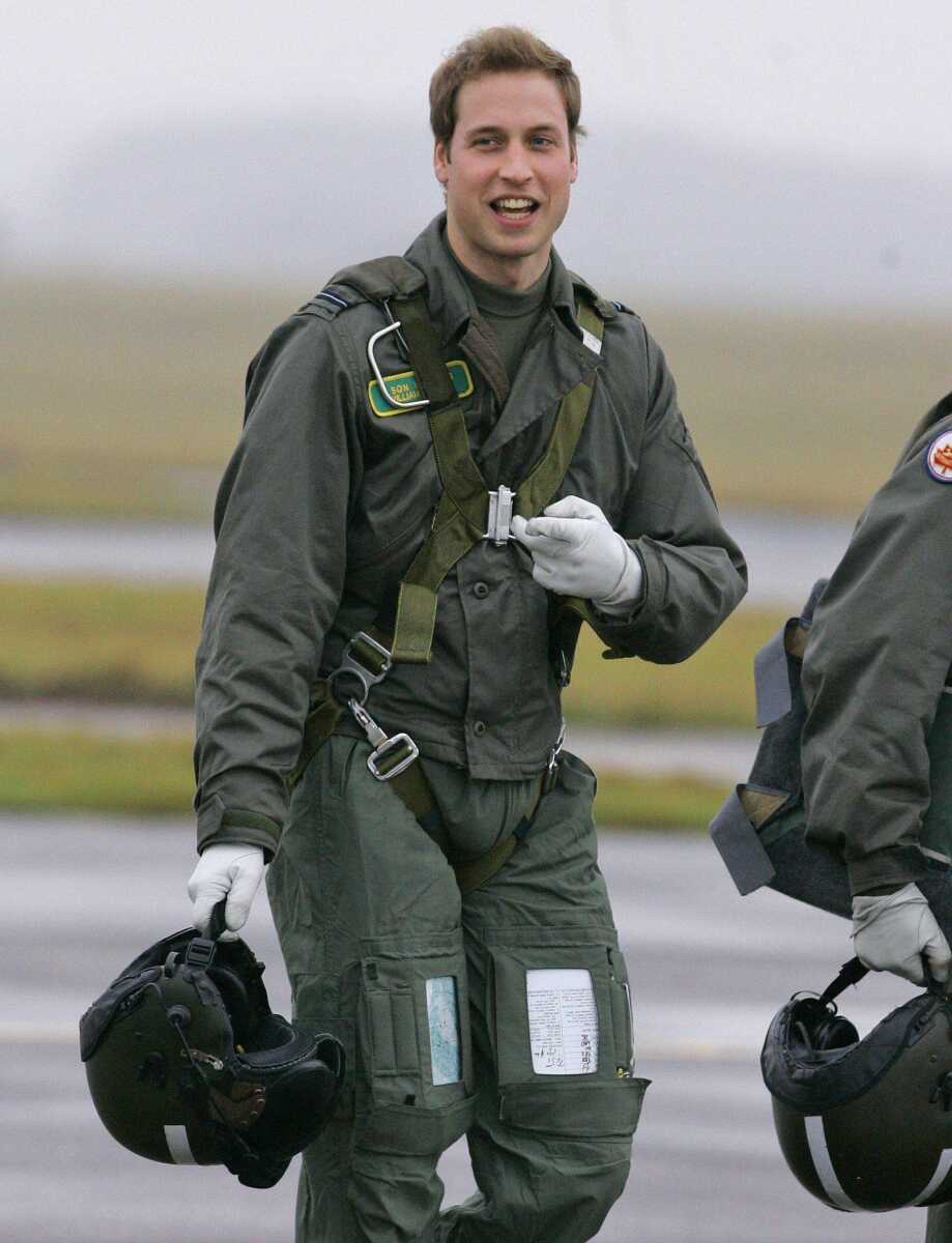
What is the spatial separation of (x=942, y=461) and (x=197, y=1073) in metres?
1.50

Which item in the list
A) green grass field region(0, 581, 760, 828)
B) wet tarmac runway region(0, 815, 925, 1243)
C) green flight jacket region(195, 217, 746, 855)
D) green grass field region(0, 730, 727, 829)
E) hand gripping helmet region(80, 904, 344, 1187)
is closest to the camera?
hand gripping helmet region(80, 904, 344, 1187)

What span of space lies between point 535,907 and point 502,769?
0.25 meters

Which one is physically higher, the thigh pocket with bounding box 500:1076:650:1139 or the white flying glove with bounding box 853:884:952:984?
the white flying glove with bounding box 853:884:952:984

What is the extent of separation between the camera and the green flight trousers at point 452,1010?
3.88m

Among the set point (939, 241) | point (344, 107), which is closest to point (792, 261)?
point (939, 241)

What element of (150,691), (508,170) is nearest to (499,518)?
(508,170)

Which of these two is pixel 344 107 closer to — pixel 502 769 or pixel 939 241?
pixel 939 241

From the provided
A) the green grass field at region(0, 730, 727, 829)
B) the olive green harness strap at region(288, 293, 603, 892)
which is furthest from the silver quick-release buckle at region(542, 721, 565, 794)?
the green grass field at region(0, 730, 727, 829)

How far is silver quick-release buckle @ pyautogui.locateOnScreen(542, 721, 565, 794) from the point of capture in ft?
13.5

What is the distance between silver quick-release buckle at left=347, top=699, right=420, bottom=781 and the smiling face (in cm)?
81

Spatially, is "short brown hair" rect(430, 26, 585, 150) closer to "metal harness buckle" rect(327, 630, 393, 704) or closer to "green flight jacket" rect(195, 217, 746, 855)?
"green flight jacket" rect(195, 217, 746, 855)

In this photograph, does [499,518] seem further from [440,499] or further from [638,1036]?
[638,1036]

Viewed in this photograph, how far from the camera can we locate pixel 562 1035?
399 cm

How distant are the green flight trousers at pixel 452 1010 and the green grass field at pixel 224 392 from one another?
2077cm
